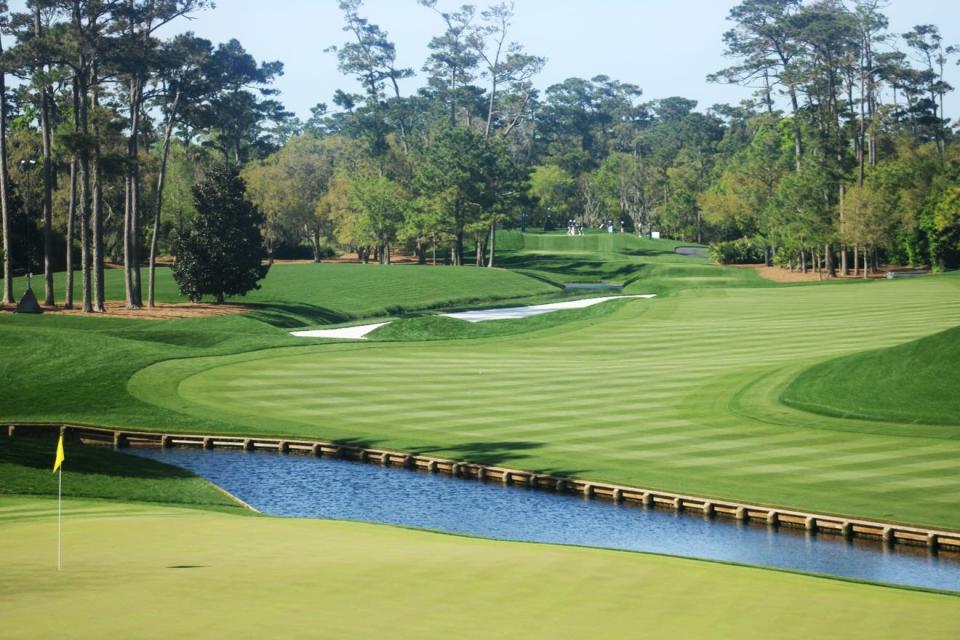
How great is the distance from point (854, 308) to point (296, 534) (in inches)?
2226

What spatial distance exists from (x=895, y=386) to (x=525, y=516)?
671 inches

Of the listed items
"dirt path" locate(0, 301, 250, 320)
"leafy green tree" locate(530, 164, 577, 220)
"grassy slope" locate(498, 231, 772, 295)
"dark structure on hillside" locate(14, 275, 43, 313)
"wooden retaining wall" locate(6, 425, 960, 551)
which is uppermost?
"leafy green tree" locate(530, 164, 577, 220)

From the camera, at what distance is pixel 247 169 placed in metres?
139

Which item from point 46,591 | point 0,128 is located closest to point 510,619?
point 46,591

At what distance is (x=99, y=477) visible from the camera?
104 feet

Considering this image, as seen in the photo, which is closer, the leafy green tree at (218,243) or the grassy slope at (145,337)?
the grassy slope at (145,337)

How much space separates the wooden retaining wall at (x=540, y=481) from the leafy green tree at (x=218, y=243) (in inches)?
1431

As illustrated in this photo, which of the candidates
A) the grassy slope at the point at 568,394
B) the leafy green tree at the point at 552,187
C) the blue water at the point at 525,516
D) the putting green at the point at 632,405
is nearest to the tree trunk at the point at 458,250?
the leafy green tree at the point at 552,187

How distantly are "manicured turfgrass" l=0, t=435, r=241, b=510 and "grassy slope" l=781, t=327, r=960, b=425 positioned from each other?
22.1m

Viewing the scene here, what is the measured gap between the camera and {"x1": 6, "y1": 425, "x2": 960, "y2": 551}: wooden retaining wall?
89.0 ft

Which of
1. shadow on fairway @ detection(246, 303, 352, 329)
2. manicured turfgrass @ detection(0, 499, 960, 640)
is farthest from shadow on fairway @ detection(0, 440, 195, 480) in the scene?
shadow on fairway @ detection(246, 303, 352, 329)

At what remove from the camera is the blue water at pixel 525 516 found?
84.5 feet

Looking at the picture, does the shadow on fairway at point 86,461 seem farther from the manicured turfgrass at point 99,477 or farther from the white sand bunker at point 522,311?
the white sand bunker at point 522,311

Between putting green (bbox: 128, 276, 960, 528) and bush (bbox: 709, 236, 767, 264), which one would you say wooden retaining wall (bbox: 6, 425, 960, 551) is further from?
bush (bbox: 709, 236, 767, 264)
